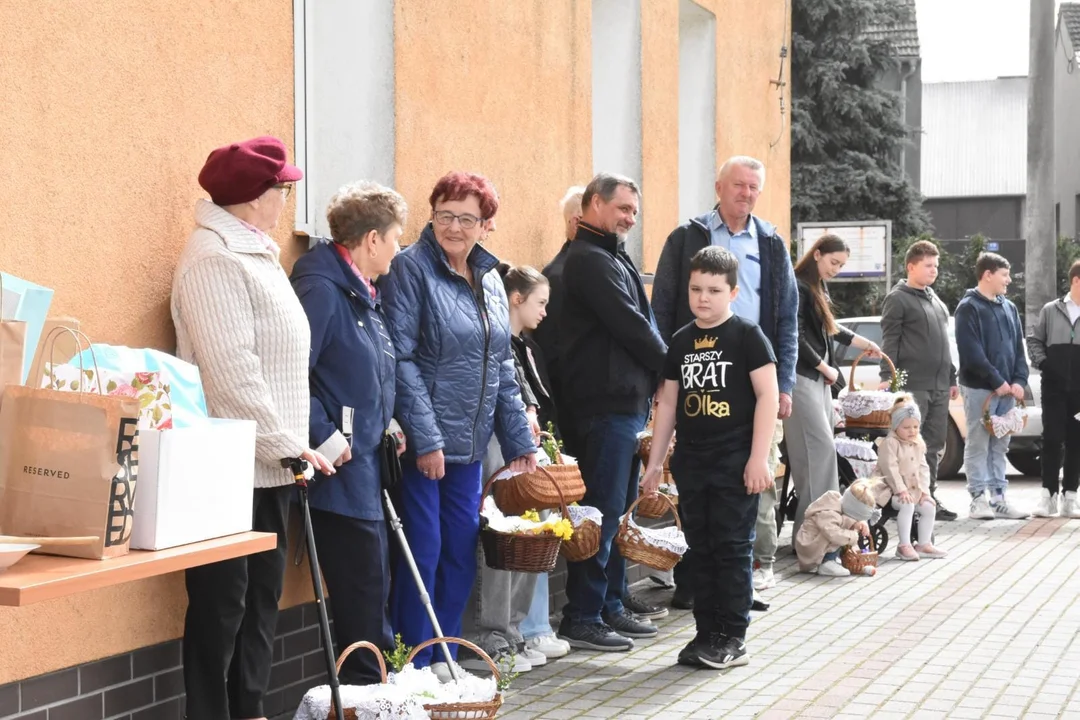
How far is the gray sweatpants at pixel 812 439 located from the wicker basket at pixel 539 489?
3276mm

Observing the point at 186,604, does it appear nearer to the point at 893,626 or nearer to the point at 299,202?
the point at 299,202

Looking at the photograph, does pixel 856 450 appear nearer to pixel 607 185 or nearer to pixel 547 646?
pixel 607 185

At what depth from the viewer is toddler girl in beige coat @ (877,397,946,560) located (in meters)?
10.5

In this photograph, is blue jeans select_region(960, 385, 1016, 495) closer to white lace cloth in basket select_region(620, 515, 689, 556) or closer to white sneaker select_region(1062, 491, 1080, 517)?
white sneaker select_region(1062, 491, 1080, 517)

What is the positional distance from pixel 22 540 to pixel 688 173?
8867mm

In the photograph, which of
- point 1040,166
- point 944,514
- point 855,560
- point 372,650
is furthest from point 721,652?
point 1040,166

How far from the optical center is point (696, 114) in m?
11.8

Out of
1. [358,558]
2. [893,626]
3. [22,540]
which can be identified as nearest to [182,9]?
[358,558]

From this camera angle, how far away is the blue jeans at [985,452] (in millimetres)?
12938

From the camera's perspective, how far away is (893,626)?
8.12 meters

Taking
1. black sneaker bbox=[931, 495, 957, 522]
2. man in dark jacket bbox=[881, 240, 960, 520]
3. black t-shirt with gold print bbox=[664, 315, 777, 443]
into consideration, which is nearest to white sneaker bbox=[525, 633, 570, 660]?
black t-shirt with gold print bbox=[664, 315, 777, 443]

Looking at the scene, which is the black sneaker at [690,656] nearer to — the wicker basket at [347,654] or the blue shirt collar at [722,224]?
the wicker basket at [347,654]

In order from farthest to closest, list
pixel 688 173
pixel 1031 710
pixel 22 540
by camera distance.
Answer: pixel 688 173 → pixel 1031 710 → pixel 22 540

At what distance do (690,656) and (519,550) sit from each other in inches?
42.8
